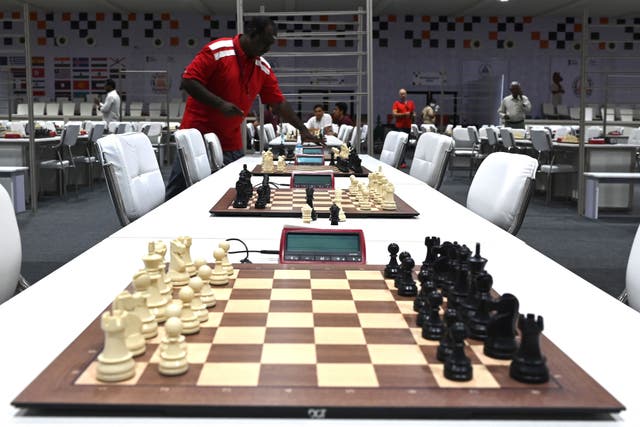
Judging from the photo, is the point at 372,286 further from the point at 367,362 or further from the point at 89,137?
the point at 89,137

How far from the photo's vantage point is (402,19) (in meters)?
14.5

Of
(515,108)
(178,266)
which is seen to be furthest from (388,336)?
(515,108)

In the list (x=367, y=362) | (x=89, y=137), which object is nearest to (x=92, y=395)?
(x=367, y=362)

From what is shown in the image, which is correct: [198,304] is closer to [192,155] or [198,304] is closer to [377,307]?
[377,307]

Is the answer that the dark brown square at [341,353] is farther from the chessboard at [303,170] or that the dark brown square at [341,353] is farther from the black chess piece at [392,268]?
the chessboard at [303,170]

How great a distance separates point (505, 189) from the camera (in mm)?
2008

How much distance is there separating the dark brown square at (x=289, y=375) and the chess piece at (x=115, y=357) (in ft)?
0.46

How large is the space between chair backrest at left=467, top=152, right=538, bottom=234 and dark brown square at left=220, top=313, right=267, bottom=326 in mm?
1245

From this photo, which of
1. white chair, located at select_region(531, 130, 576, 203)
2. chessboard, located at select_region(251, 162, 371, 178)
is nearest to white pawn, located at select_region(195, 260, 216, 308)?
chessboard, located at select_region(251, 162, 371, 178)

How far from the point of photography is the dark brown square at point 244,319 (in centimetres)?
85

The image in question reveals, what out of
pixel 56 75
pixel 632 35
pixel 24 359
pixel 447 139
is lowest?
pixel 24 359

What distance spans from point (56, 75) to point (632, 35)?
13.0 m

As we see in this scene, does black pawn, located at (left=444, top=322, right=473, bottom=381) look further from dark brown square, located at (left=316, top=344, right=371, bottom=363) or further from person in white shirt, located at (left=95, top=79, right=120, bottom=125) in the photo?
person in white shirt, located at (left=95, top=79, right=120, bottom=125)

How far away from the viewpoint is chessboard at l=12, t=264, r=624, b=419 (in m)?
0.63
